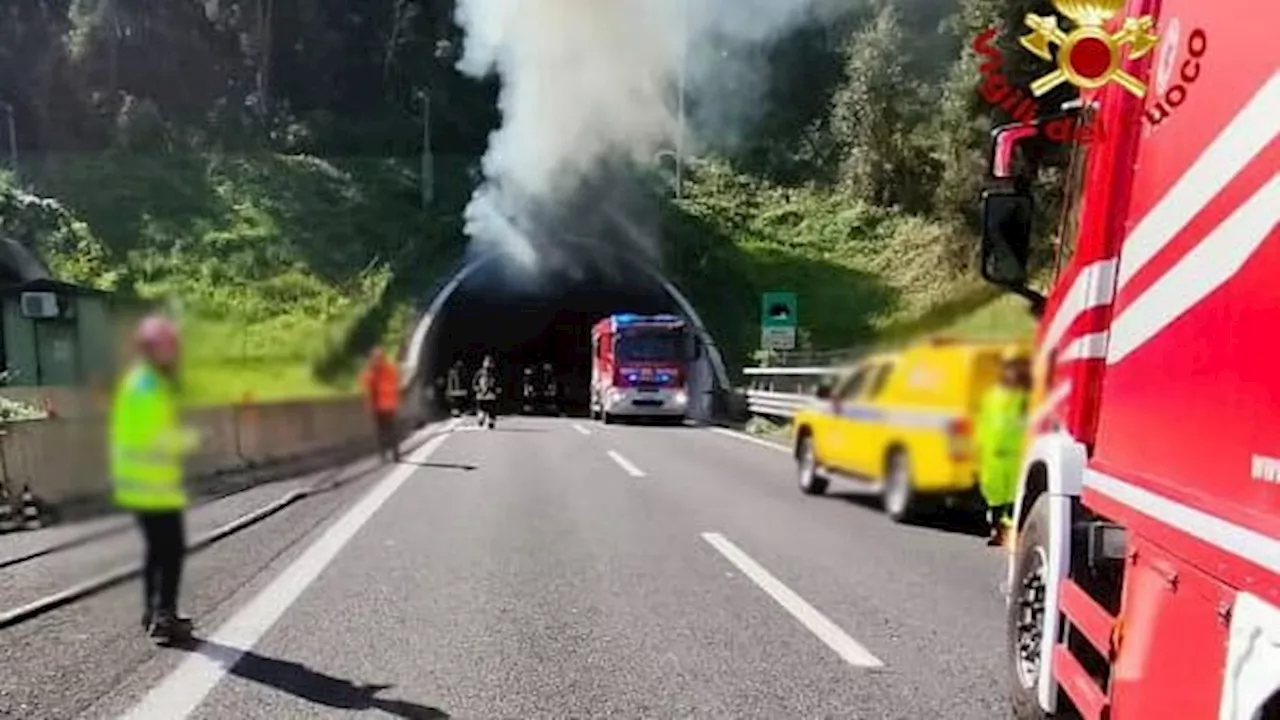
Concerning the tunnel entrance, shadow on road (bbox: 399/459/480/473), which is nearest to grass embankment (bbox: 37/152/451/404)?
the tunnel entrance

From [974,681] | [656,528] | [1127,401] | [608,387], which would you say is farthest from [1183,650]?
[656,528]

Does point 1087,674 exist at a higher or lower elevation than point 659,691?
higher

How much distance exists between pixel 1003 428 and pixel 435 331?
2.94 feet

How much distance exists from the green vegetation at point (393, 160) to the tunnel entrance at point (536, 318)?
9 centimetres

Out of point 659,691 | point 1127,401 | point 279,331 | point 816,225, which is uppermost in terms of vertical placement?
point 816,225

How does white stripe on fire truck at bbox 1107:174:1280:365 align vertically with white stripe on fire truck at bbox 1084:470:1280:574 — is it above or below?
above

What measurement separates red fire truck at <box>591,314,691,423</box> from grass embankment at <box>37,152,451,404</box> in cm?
52

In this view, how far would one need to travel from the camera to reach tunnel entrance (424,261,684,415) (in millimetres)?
2160

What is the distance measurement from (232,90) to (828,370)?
3.67ft

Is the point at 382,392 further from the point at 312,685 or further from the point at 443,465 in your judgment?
the point at 312,685

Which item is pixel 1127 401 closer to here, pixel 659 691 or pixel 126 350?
pixel 126 350

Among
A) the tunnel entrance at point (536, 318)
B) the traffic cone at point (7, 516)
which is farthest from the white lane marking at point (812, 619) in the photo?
the tunnel entrance at point (536, 318)

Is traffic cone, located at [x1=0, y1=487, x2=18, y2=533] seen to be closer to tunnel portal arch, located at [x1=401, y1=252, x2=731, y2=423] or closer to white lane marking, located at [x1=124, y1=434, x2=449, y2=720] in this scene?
tunnel portal arch, located at [x1=401, y1=252, x2=731, y2=423]

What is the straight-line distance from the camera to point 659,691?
26.8ft
